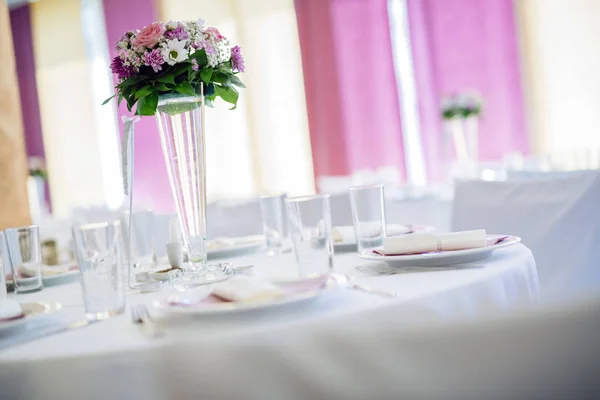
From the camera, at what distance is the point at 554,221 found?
6.51 ft

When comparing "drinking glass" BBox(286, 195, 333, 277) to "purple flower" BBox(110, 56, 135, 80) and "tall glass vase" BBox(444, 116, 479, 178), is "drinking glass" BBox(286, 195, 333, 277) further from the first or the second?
"tall glass vase" BBox(444, 116, 479, 178)

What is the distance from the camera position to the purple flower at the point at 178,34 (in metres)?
1.60

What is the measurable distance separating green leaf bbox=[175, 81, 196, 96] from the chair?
3.17 feet

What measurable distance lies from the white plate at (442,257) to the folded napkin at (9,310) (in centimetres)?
62

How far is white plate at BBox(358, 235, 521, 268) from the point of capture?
132 cm

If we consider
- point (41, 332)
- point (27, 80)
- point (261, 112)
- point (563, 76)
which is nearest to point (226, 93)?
point (41, 332)

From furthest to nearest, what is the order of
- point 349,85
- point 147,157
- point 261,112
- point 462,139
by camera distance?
1. point 147,157
2. point 261,112
3. point 349,85
4. point 462,139

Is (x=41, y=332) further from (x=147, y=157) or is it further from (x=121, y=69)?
(x=147, y=157)

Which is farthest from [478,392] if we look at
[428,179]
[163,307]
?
[428,179]

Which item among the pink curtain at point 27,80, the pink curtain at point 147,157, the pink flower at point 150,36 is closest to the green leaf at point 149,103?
the pink flower at point 150,36

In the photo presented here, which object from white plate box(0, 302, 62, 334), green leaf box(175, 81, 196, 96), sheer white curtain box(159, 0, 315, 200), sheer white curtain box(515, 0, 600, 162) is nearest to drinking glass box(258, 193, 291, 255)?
green leaf box(175, 81, 196, 96)

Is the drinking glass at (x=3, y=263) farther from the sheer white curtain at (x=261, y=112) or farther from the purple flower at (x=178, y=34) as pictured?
the sheer white curtain at (x=261, y=112)

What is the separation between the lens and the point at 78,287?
1692mm

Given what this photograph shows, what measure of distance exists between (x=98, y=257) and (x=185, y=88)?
1.83 feet
